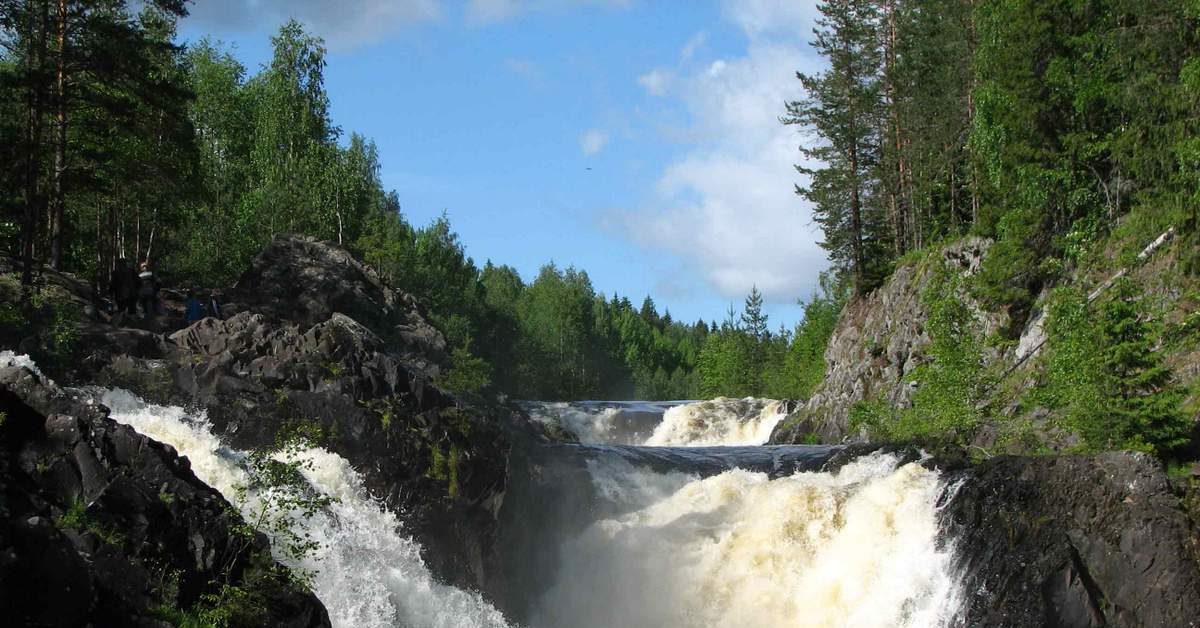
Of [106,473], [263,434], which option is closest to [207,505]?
[106,473]

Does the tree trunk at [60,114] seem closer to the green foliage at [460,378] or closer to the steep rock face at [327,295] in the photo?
the steep rock face at [327,295]

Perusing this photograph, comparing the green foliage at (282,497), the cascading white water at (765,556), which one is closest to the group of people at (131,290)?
the green foliage at (282,497)

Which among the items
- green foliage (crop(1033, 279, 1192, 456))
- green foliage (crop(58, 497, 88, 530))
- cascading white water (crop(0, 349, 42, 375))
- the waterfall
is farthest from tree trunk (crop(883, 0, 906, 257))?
green foliage (crop(58, 497, 88, 530))

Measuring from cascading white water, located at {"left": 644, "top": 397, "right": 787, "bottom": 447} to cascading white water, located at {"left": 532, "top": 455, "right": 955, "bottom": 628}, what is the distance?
2054cm

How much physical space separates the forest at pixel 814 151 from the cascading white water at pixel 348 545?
20.8 ft

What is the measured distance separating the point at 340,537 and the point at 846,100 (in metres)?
36.7

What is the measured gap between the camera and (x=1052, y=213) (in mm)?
31172

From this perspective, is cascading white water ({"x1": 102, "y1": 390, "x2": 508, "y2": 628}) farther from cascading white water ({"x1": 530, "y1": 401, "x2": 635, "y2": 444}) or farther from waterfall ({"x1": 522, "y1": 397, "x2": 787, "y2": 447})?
cascading white water ({"x1": 530, "y1": 401, "x2": 635, "y2": 444})

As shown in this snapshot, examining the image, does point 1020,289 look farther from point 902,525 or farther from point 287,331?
point 287,331

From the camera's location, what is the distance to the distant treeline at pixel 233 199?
77.9 ft

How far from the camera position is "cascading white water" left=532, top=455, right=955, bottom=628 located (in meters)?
19.9

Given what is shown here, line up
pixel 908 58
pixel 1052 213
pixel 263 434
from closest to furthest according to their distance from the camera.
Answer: pixel 263 434
pixel 1052 213
pixel 908 58

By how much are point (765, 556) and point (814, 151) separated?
30571 millimetres

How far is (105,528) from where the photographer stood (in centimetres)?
1209
